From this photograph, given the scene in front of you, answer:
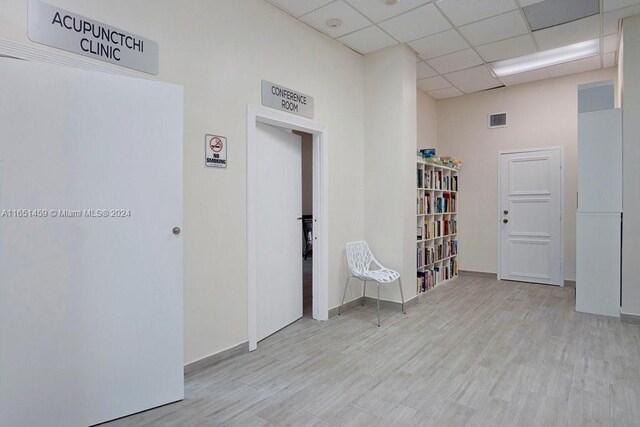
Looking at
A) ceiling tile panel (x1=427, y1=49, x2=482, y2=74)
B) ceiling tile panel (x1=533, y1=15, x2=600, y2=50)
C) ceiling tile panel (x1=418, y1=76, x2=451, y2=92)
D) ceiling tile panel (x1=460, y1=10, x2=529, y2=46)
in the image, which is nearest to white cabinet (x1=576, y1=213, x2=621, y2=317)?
ceiling tile panel (x1=533, y1=15, x2=600, y2=50)

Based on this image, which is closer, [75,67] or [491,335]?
[75,67]

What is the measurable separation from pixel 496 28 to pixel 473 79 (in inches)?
63.0

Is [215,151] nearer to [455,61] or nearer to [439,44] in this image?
[439,44]

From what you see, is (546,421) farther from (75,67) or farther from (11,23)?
(11,23)

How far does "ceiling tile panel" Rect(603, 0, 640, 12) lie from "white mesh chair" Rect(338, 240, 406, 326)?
328 cm

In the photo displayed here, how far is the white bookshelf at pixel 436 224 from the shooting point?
16.0 feet

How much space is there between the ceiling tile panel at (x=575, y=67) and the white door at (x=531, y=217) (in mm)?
1097

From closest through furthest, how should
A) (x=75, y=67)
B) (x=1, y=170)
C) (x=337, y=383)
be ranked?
(x=1, y=170)
(x=75, y=67)
(x=337, y=383)

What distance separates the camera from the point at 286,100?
3346mm

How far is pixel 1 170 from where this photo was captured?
1685 millimetres

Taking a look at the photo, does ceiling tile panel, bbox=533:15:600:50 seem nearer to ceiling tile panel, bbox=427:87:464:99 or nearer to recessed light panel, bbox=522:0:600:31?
recessed light panel, bbox=522:0:600:31

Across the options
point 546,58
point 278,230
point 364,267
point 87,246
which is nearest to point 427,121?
point 546,58

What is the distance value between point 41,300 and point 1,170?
656 millimetres

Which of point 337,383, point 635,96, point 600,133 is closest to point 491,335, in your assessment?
point 337,383
